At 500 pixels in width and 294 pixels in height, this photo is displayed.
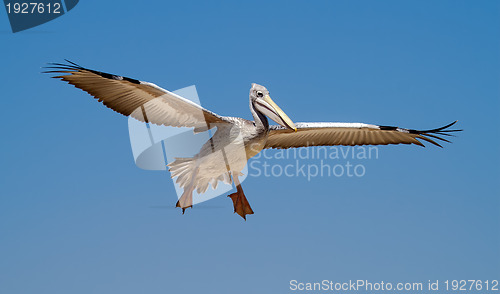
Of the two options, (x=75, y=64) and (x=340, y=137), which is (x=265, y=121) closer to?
(x=340, y=137)

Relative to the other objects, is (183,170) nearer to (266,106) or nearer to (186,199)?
(186,199)

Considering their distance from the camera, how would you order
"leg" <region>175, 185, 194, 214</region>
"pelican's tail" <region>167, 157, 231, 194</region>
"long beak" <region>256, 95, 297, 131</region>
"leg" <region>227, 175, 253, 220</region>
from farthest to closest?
"leg" <region>227, 175, 253, 220</region>, "leg" <region>175, 185, 194, 214</region>, "pelican's tail" <region>167, 157, 231, 194</region>, "long beak" <region>256, 95, 297, 131</region>

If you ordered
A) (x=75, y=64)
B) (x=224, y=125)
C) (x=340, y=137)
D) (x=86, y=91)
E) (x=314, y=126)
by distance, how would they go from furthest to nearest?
(x=340, y=137) → (x=314, y=126) → (x=224, y=125) → (x=86, y=91) → (x=75, y=64)

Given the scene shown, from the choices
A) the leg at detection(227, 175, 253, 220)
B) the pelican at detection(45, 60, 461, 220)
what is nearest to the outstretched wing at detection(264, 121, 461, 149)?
the pelican at detection(45, 60, 461, 220)

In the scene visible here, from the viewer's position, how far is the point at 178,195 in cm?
909

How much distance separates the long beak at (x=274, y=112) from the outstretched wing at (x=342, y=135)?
79 cm

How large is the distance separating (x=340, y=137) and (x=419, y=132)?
147 cm

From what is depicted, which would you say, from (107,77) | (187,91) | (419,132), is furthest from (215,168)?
(419,132)

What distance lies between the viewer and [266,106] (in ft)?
28.2

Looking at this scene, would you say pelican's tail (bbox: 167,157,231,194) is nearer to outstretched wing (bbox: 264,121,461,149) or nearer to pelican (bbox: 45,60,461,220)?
pelican (bbox: 45,60,461,220)

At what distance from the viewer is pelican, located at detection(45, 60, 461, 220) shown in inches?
308

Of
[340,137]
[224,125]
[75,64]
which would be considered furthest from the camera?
[340,137]

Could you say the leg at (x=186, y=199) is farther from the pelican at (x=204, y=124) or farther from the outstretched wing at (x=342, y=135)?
the outstretched wing at (x=342, y=135)

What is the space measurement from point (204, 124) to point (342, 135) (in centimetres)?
296
